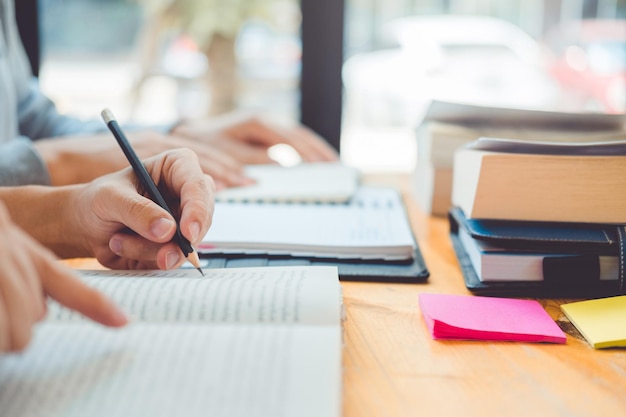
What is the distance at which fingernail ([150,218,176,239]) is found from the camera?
57 cm

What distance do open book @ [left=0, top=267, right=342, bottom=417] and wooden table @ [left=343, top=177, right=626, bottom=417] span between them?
58 mm

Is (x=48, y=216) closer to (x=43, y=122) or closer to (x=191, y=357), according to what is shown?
(x=191, y=357)

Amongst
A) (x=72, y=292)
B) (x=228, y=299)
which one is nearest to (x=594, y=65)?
(x=228, y=299)

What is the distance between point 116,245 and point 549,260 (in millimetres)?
444

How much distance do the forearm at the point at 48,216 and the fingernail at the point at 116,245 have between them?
5 centimetres

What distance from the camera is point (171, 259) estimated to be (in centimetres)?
60

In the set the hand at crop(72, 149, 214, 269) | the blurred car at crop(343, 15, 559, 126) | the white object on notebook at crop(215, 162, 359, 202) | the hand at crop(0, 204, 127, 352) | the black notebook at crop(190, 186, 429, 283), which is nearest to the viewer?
the hand at crop(0, 204, 127, 352)

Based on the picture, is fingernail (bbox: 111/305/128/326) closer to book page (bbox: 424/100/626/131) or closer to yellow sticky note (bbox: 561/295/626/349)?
yellow sticky note (bbox: 561/295/626/349)

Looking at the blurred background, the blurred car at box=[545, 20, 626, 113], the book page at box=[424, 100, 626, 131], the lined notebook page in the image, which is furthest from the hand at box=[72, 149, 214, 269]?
the blurred car at box=[545, 20, 626, 113]

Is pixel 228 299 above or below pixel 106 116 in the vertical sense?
below

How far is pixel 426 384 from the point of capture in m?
0.47

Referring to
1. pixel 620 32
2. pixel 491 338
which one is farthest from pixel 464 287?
pixel 620 32

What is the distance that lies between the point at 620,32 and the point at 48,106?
71.7 inches

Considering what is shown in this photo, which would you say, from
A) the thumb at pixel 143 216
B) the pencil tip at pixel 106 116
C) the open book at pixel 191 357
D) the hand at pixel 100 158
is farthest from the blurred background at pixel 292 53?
the open book at pixel 191 357
